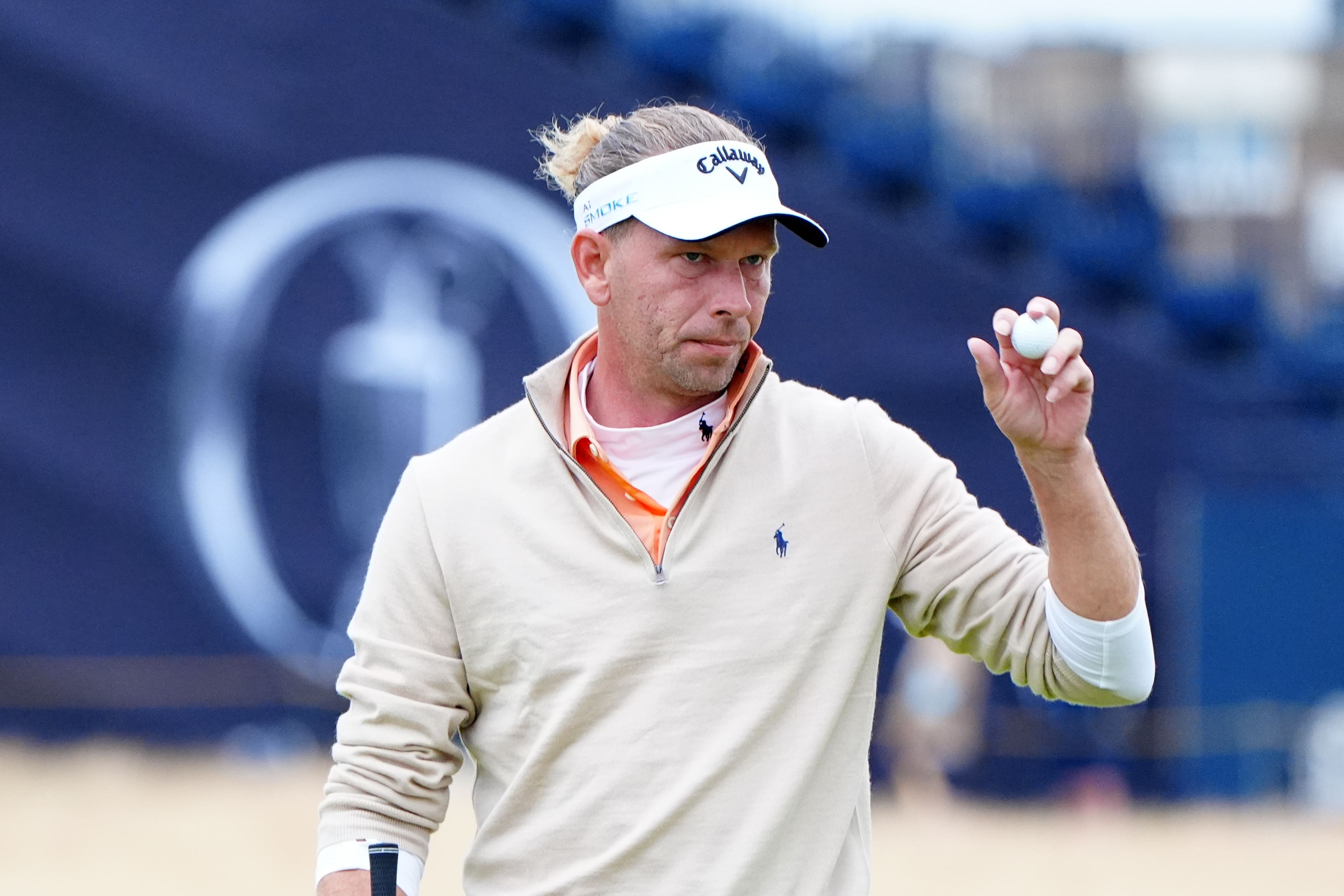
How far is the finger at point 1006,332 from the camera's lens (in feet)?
7.20

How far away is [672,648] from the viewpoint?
2.30 metres

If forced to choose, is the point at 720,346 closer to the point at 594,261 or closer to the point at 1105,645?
the point at 594,261

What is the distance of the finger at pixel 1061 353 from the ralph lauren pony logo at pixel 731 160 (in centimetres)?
52

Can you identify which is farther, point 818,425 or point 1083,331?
point 1083,331

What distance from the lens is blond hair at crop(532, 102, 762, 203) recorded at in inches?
98.8

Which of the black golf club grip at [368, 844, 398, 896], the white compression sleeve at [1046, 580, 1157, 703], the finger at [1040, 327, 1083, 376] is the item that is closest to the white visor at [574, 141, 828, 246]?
the finger at [1040, 327, 1083, 376]

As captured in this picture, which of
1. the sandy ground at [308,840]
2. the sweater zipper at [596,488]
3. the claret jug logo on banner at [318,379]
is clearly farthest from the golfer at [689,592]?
the claret jug logo on banner at [318,379]

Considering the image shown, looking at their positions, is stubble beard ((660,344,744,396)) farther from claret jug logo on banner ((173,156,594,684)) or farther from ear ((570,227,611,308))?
claret jug logo on banner ((173,156,594,684))

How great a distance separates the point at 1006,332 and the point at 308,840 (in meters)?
5.67

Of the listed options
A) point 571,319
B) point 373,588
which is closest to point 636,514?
point 373,588

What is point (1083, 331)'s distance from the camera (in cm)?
938

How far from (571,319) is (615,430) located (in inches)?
253

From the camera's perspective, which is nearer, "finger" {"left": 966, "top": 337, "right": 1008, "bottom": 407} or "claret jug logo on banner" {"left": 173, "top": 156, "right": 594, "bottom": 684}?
"finger" {"left": 966, "top": 337, "right": 1008, "bottom": 407}

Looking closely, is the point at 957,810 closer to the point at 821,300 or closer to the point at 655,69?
the point at 821,300
